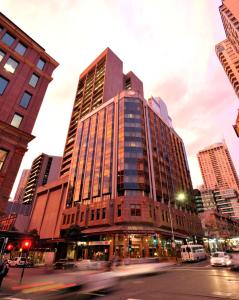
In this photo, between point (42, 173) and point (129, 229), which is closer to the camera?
point (129, 229)

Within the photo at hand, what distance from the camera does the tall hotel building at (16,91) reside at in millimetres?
20688

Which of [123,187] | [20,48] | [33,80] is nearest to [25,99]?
[33,80]

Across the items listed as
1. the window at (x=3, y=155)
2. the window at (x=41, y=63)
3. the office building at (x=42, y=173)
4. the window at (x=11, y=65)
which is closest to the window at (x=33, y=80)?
the window at (x=41, y=63)

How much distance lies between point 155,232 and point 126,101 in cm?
4028

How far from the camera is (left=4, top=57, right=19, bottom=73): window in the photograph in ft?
79.3

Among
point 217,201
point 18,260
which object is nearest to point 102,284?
point 18,260

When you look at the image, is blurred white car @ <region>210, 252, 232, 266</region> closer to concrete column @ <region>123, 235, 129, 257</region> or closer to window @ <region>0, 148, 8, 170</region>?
concrete column @ <region>123, 235, 129, 257</region>

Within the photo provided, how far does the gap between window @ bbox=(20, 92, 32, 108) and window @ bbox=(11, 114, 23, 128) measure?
1.83 metres

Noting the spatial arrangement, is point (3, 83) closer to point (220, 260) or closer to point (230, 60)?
point (220, 260)

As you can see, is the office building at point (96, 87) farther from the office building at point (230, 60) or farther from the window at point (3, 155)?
the window at point (3, 155)

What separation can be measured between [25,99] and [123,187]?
30750mm

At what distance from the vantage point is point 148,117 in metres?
64.3

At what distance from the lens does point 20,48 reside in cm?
2662

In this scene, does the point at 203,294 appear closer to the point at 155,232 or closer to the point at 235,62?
the point at 155,232
